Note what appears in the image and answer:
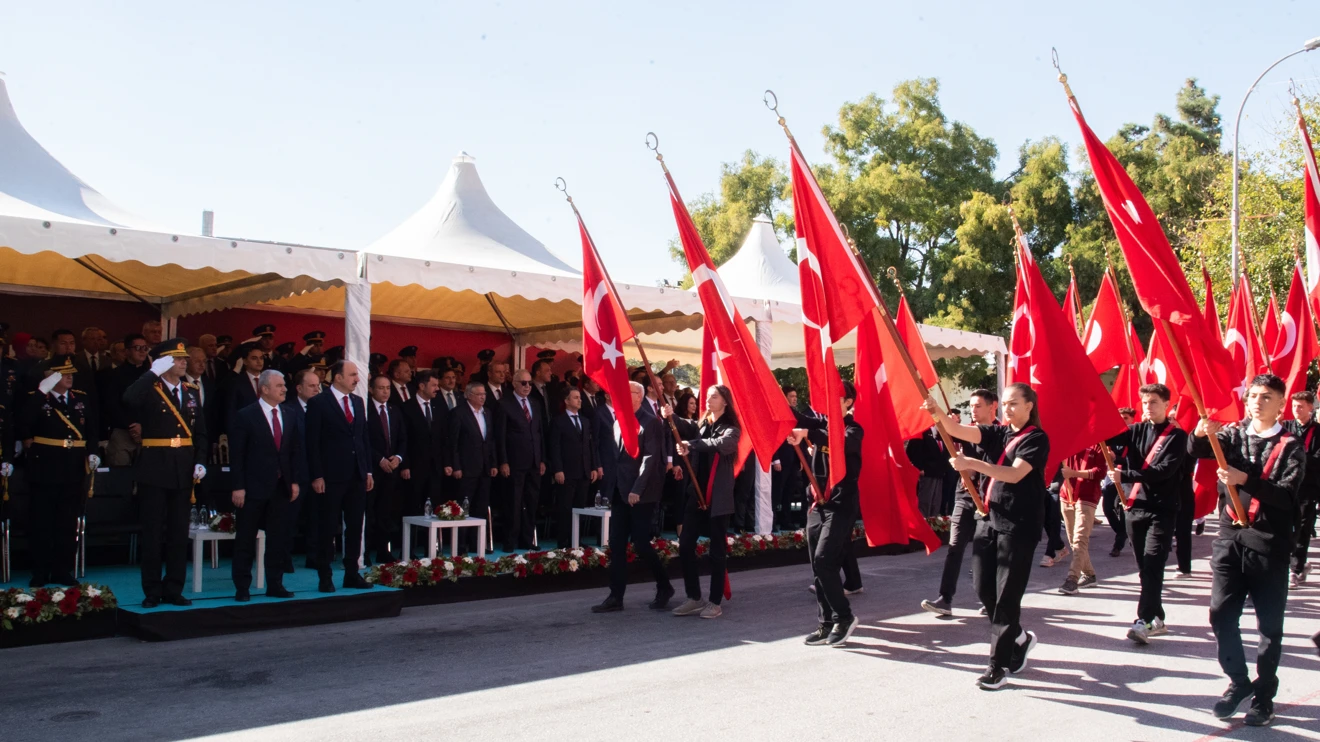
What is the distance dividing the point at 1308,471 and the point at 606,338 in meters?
5.66

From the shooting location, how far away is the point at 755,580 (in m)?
11.4

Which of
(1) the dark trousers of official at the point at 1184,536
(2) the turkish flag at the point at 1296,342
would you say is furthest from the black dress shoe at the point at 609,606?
(2) the turkish flag at the point at 1296,342

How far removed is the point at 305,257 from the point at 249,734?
4.97 metres

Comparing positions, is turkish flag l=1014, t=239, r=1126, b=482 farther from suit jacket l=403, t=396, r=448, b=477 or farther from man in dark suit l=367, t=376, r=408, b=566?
suit jacket l=403, t=396, r=448, b=477

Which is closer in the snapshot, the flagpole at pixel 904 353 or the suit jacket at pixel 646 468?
the flagpole at pixel 904 353

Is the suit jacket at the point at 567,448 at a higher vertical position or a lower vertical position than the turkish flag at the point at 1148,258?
lower

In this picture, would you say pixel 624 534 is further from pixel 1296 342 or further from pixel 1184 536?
pixel 1296 342

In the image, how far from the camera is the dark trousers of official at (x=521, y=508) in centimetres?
1125

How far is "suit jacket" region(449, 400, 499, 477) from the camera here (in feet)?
35.8

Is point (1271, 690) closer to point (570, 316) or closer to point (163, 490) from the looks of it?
point (163, 490)

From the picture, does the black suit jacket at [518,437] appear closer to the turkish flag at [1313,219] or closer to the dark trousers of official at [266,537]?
the dark trousers of official at [266,537]

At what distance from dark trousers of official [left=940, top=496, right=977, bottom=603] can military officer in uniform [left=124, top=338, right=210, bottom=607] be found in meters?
5.95

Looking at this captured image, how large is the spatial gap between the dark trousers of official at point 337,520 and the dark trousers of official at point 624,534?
212 cm

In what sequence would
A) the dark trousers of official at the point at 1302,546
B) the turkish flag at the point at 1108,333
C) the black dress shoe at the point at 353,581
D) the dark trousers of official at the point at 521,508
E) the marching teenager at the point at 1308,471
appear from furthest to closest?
the turkish flag at the point at 1108,333
the dark trousers of official at the point at 521,508
the dark trousers of official at the point at 1302,546
the black dress shoe at the point at 353,581
the marching teenager at the point at 1308,471
